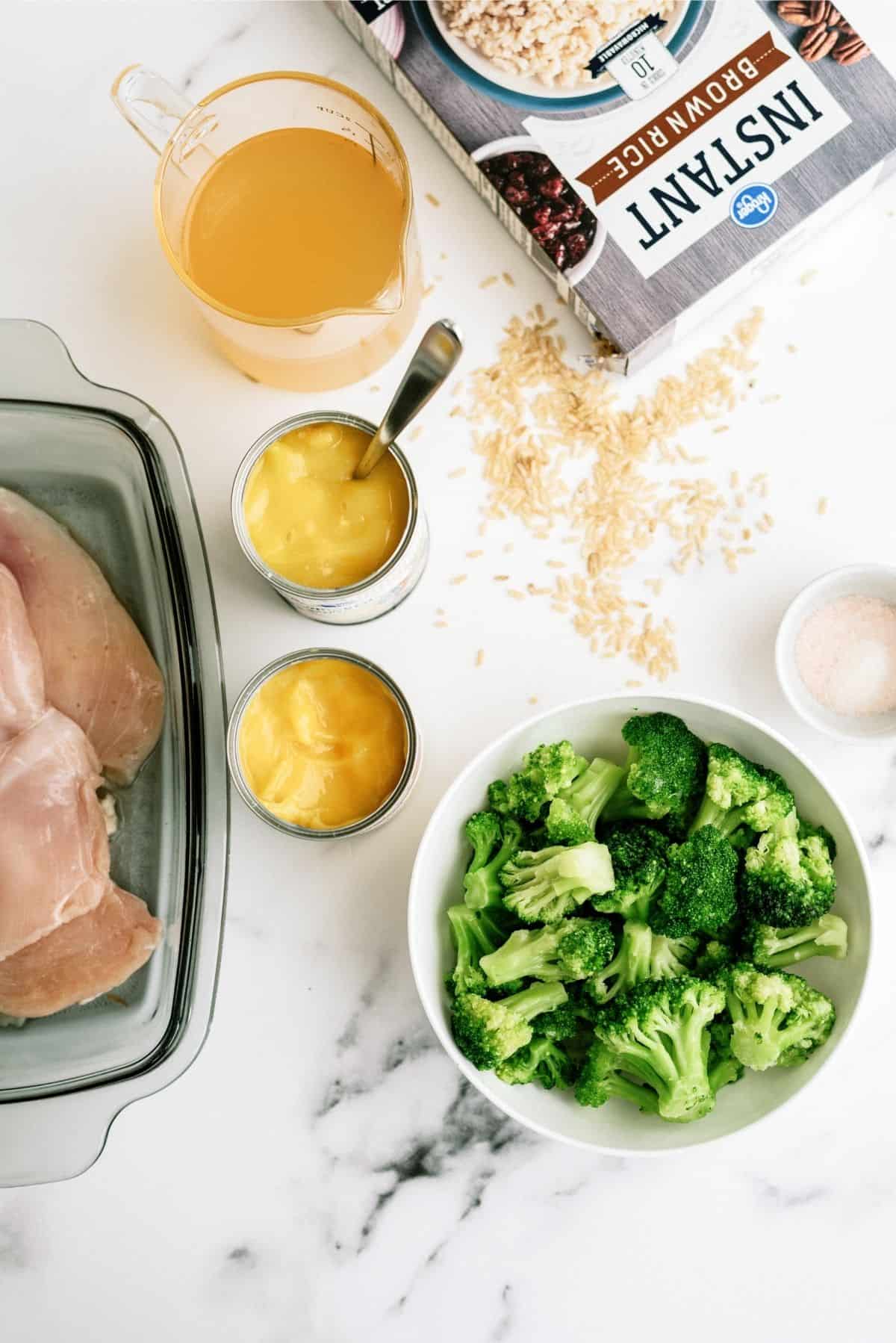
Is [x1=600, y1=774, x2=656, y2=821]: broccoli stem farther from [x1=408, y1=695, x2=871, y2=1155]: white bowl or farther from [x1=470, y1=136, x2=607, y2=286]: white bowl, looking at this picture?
[x1=470, y1=136, x2=607, y2=286]: white bowl

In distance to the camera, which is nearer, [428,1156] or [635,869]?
[635,869]

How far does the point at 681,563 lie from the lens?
1.59 meters

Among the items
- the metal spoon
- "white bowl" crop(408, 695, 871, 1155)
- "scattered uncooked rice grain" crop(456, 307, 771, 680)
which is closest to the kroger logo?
"scattered uncooked rice grain" crop(456, 307, 771, 680)

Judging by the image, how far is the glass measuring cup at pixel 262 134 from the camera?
1.38m

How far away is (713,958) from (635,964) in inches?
4.3

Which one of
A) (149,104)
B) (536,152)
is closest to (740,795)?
(536,152)

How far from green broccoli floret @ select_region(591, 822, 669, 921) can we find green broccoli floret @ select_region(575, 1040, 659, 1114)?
17 centimetres

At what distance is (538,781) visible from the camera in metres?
1.39

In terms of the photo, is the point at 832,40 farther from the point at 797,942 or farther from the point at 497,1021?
the point at 497,1021

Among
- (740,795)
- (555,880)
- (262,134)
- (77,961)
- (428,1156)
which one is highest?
(262,134)

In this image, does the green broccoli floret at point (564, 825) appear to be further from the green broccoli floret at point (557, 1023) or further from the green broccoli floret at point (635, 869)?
the green broccoli floret at point (557, 1023)

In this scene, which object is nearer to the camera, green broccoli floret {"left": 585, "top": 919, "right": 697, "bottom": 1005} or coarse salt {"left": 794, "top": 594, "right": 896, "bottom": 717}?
green broccoli floret {"left": 585, "top": 919, "right": 697, "bottom": 1005}

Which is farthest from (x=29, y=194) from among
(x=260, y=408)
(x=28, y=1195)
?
(x=28, y=1195)

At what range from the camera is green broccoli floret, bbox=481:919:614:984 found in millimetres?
1339
